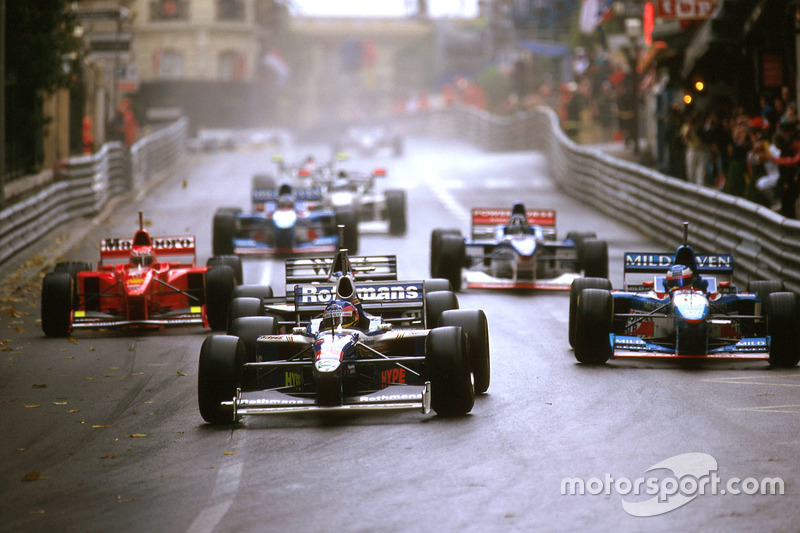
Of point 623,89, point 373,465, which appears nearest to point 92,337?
point 373,465

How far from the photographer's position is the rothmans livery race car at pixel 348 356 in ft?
30.2

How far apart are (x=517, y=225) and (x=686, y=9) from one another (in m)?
9.77

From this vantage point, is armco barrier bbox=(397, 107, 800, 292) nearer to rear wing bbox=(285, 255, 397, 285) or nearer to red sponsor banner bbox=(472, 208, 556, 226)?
red sponsor banner bbox=(472, 208, 556, 226)

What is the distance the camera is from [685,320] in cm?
1116

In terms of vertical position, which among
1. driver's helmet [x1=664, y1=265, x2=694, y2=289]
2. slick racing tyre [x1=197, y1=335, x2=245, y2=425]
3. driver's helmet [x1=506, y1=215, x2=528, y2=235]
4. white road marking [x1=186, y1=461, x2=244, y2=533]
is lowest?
white road marking [x1=186, y1=461, x2=244, y2=533]

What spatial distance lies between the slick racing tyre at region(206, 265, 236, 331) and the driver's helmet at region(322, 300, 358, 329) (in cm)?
386

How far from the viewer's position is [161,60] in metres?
87.6

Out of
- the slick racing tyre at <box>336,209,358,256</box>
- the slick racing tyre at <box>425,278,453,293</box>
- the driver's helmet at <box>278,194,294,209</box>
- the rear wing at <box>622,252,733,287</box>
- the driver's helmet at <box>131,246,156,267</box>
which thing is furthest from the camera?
the driver's helmet at <box>278,194,294,209</box>

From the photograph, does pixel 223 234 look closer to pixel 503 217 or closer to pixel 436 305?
pixel 503 217

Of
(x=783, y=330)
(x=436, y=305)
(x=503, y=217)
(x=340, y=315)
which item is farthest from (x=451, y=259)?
(x=340, y=315)

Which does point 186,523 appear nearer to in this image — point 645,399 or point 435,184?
point 645,399

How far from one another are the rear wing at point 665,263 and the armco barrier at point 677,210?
2064mm

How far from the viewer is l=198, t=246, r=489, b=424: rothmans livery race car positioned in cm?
921

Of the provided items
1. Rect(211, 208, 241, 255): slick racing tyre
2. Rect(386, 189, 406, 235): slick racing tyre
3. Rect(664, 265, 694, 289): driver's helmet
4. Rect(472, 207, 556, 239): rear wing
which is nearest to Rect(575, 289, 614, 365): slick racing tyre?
Rect(664, 265, 694, 289): driver's helmet
